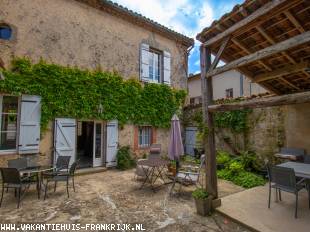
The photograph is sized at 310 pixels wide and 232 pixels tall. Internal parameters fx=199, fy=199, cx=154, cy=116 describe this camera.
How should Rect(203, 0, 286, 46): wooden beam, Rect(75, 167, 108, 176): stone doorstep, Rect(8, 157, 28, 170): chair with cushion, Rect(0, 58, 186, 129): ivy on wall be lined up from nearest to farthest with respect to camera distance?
Rect(203, 0, 286, 46): wooden beam → Rect(8, 157, 28, 170): chair with cushion → Rect(0, 58, 186, 129): ivy on wall → Rect(75, 167, 108, 176): stone doorstep

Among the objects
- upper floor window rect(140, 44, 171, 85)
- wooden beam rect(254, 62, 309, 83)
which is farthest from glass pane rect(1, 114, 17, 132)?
wooden beam rect(254, 62, 309, 83)

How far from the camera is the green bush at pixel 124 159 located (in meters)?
8.08

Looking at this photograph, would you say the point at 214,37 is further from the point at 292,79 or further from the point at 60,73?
the point at 60,73

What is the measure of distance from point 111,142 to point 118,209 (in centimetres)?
422

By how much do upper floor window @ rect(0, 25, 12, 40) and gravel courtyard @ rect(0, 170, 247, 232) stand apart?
4815 millimetres

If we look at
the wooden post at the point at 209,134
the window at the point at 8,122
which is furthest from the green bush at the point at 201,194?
the window at the point at 8,122

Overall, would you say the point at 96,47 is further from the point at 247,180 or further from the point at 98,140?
the point at 247,180

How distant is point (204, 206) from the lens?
385 centimetres

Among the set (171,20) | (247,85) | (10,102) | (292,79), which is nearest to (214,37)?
(292,79)

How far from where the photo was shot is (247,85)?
12.3m

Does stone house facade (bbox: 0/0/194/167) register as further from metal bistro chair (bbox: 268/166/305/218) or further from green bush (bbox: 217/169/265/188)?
metal bistro chair (bbox: 268/166/305/218)

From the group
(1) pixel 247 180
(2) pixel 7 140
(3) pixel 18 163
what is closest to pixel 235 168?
(1) pixel 247 180

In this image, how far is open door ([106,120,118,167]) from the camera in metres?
8.09

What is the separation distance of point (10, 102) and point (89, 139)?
4582mm
